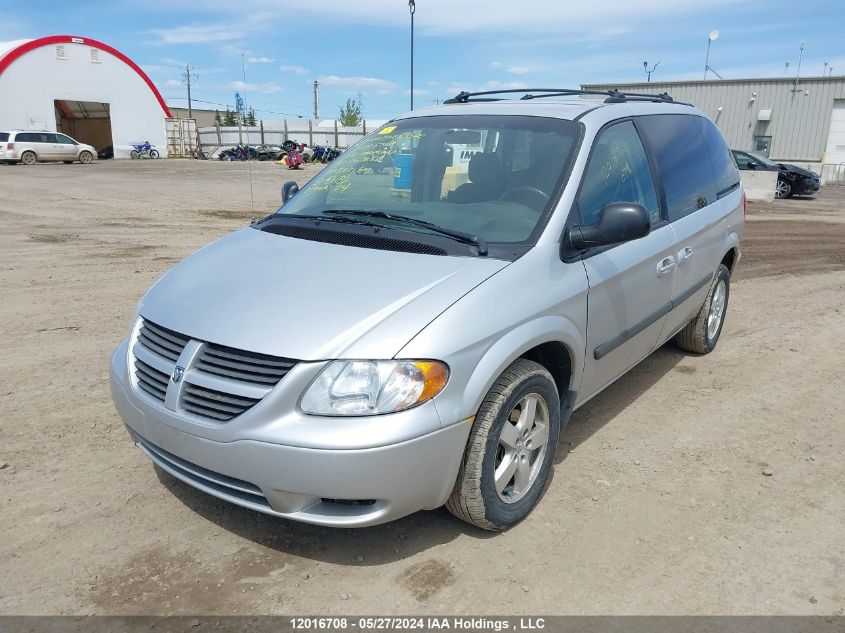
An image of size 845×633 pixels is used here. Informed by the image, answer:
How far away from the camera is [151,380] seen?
2.90 metres

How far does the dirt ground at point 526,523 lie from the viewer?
2.68 m

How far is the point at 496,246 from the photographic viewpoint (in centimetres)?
314

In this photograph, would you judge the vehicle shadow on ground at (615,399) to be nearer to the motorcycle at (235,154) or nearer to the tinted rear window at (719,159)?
the tinted rear window at (719,159)

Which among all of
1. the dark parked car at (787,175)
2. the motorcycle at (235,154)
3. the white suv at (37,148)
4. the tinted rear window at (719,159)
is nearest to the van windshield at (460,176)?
the tinted rear window at (719,159)

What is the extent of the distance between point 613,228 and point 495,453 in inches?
46.7

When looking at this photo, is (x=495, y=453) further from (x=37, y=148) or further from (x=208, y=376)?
(x=37, y=148)

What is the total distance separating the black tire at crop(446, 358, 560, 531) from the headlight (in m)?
0.39

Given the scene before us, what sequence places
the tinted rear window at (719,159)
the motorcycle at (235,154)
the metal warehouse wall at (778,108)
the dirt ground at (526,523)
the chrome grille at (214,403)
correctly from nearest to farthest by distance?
the chrome grille at (214,403) < the dirt ground at (526,523) < the tinted rear window at (719,159) < the metal warehouse wall at (778,108) < the motorcycle at (235,154)

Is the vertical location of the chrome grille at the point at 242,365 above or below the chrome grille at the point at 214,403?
above

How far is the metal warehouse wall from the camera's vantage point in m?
33.6

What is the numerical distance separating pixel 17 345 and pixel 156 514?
3.03 metres

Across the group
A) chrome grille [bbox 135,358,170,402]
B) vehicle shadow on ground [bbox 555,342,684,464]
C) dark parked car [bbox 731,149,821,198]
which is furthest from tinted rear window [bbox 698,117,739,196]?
dark parked car [bbox 731,149,821,198]

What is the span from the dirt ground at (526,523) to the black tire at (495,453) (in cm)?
13

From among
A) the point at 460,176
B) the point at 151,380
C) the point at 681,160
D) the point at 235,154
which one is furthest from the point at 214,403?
the point at 235,154
